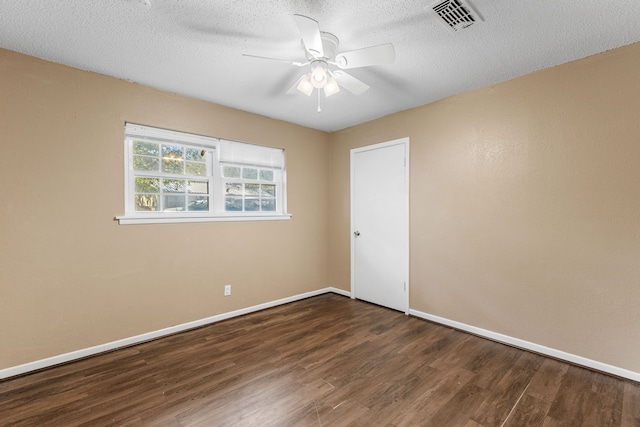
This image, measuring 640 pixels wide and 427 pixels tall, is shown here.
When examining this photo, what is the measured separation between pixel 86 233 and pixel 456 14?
328 centimetres

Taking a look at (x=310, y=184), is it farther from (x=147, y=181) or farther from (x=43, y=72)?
(x=43, y=72)

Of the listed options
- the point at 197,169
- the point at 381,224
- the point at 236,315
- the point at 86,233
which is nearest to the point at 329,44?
the point at 197,169

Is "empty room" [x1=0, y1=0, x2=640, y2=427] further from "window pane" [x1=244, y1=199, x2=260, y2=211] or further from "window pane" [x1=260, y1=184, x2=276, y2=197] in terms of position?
"window pane" [x1=260, y1=184, x2=276, y2=197]

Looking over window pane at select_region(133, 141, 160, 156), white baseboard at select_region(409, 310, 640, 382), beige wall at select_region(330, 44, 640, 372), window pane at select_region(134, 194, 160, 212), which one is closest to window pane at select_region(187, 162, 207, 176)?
window pane at select_region(133, 141, 160, 156)

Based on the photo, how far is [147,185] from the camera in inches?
113

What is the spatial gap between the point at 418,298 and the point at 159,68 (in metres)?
3.51

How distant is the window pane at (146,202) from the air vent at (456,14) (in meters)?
2.88

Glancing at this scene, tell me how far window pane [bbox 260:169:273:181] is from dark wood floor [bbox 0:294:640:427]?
6.28 feet

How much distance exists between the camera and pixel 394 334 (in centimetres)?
292

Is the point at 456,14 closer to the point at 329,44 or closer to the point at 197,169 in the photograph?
the point at 329,44

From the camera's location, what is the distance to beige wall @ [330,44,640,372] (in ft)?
7.07

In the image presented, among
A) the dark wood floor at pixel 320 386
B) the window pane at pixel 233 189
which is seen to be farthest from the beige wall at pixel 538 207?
the window pane at pixel 233 189

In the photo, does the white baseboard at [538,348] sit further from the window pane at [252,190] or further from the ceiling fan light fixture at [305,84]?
the ceiling fan light fixture at [305,84]

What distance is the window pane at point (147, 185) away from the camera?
282 cm
